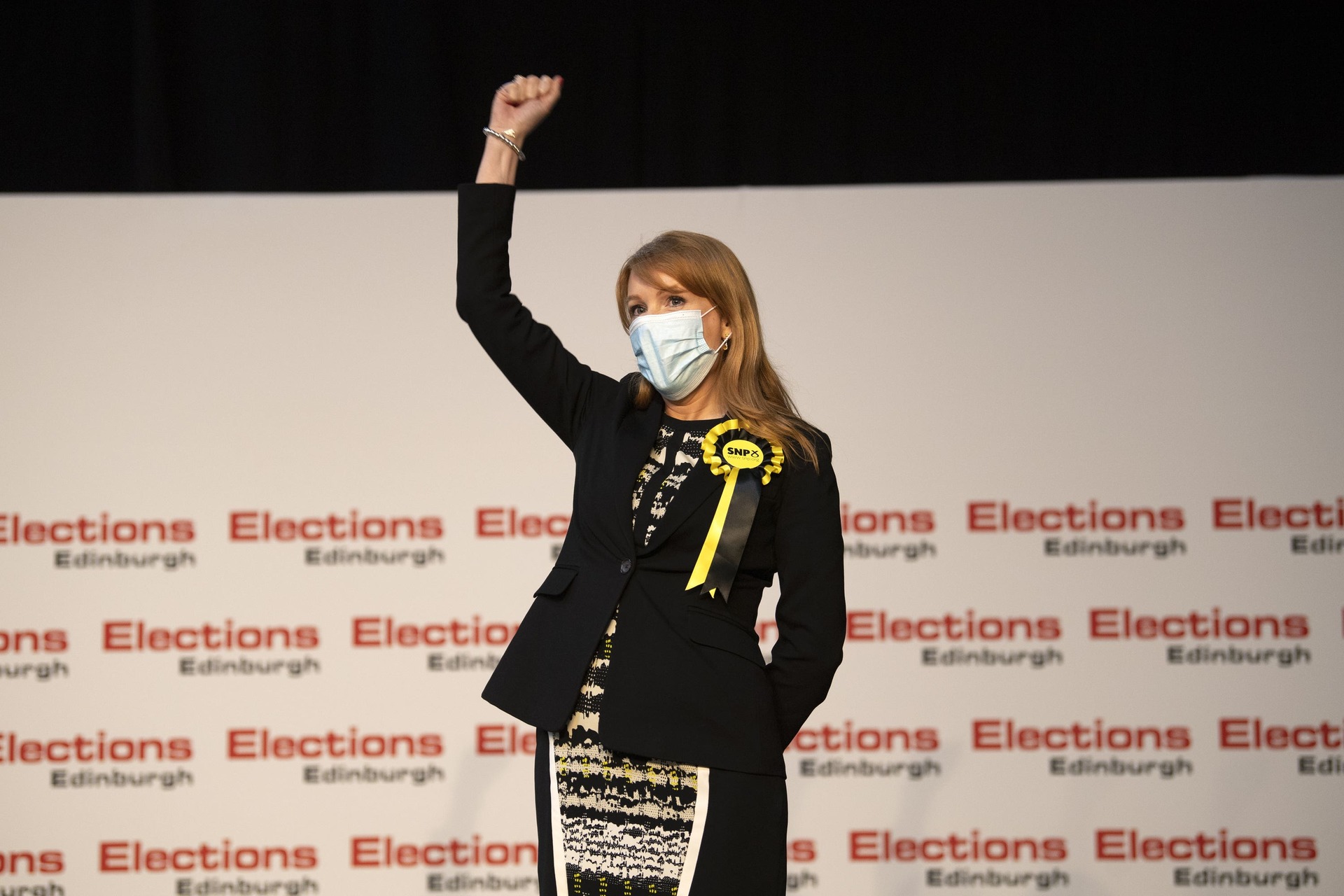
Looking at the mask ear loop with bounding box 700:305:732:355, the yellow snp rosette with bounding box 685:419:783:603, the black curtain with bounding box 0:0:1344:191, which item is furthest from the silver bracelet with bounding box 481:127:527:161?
the black curtain with bounding box 0:0:1344:191

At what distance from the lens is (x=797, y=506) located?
1652 millimetres

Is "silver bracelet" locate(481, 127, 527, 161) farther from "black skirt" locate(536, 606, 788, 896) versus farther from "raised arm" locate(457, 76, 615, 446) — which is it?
"black skirt" locate(536, 606, 788, 896)

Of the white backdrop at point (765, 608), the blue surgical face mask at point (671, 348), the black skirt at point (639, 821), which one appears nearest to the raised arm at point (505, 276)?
the blue surgical face mask at point (671, 348)

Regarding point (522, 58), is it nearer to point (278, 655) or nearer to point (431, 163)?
point (431, 163)

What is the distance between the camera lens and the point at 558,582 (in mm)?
1636

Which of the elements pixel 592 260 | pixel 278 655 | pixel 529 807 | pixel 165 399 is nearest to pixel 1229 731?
pixel 529 807

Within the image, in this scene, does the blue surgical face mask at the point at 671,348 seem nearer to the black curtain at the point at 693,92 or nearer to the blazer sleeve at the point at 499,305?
the blazer sleeve at the point at 499,305

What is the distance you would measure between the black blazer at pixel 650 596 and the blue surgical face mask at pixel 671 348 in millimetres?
65

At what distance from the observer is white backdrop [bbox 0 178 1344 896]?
3434mm

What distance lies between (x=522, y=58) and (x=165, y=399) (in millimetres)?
1458

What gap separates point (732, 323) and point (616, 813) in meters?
0.69

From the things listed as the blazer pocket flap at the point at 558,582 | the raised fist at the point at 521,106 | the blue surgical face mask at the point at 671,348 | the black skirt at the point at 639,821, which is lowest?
the black skirt at the point at 639,821

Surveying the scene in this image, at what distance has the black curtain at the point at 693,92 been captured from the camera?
3592 millimetres

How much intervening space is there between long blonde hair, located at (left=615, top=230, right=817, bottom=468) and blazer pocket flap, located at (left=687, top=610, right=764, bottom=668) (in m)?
0.25
